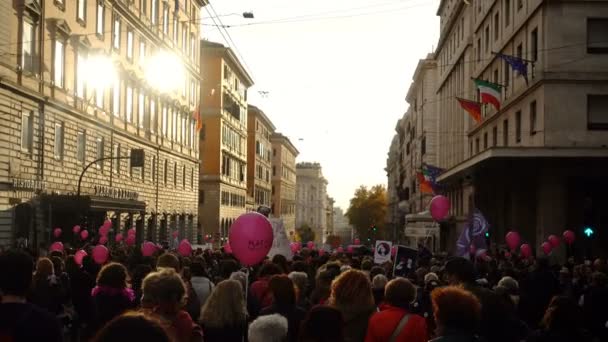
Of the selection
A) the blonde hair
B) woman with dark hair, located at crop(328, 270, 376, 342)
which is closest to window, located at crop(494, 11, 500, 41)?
woman with dark hair, located at crop(328, 270, 376, 342)

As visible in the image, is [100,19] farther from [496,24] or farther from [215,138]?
[215,138]

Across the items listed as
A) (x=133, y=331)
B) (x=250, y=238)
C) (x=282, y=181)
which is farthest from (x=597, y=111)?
(x=282, y=181)

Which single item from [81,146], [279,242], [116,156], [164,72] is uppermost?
[164,72]

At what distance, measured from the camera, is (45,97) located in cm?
3222

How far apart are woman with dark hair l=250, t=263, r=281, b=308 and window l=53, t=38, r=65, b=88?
2516 centimetres

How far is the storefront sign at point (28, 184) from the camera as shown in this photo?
29.6 metres

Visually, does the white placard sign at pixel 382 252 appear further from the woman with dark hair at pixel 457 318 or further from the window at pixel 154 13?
the window at pixel 154 13

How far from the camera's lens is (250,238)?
11.1m

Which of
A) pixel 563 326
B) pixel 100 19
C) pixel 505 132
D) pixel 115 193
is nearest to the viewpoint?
pixel 563 326

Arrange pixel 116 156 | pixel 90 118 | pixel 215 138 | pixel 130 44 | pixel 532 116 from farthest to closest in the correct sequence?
pixel 215 138 → pixel 130 44 → pixel 116 156 → pixel 90 118 → pixel 532 116

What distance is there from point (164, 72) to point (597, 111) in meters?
29.9

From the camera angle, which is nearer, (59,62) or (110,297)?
(110,297)

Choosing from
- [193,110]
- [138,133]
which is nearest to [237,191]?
[193,110]

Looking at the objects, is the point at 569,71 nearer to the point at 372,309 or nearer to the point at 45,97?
the point at 45,97
